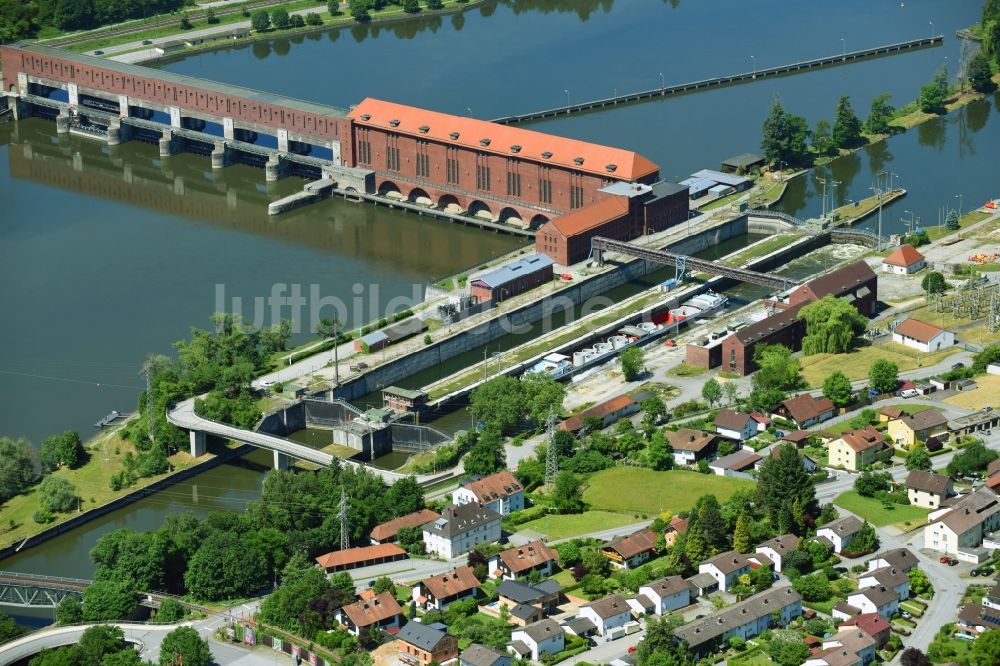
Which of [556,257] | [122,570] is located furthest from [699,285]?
[122,570]

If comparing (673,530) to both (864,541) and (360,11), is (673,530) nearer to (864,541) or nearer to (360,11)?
(864,541)

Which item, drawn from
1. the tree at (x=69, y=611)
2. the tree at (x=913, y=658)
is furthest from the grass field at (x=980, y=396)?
the tree at (x=69, y=611)

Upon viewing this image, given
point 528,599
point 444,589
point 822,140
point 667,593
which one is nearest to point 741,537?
point 667,593

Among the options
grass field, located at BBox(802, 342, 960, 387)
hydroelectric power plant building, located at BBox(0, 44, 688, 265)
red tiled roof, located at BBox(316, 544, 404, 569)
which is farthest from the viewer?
hydroelectric power plant building, located at BBox(0, 44, 688, 265)

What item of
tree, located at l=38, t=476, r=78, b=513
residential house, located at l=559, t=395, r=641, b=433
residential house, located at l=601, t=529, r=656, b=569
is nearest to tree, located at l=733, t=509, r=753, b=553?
residential house, located at l=601, t=529, r=656, b=569

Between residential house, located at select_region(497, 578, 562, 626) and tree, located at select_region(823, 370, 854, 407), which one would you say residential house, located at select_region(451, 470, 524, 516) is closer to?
residential house, located at select_region(497, 578, 562, 626)

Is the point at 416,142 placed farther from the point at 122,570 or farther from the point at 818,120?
the point at 122,570

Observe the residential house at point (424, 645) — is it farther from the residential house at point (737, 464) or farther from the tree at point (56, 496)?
the tree at point (56, 496)
